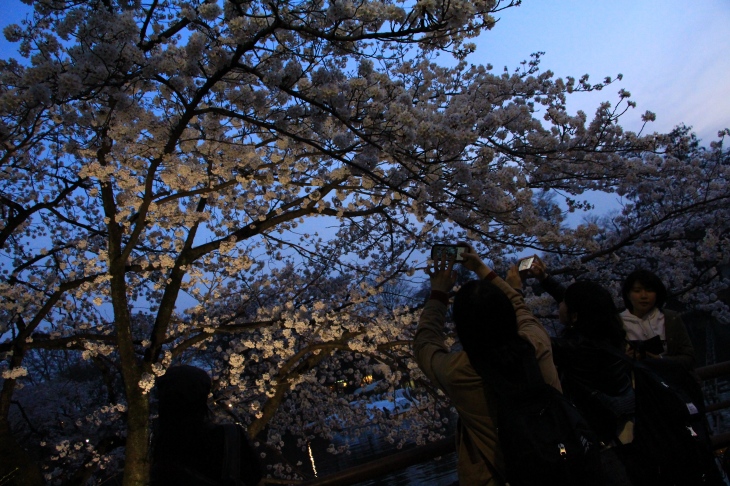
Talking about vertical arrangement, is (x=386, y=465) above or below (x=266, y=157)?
below

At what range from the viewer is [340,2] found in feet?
9.96

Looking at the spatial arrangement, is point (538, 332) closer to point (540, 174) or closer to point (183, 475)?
point (183, 475)

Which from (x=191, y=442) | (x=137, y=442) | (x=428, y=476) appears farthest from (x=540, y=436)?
(x=428, y=476)

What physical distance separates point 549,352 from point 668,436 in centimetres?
69

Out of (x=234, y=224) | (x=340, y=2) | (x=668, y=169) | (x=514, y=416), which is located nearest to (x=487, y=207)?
(x=340, y=2)

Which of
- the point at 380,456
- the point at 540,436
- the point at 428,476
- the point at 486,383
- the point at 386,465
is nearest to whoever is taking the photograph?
the point at 540,436

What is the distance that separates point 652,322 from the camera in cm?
239

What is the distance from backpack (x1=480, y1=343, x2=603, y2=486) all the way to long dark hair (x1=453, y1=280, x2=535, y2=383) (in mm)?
29

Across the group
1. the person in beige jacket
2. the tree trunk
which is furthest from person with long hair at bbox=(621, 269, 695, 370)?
the tree trunk

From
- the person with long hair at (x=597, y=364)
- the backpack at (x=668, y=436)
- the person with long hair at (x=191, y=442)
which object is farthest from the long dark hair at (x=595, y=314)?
the person with long hair at (x=191, y=442)

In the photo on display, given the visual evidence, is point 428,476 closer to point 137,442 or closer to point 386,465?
point 137,442

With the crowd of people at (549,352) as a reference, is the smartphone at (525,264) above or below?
above

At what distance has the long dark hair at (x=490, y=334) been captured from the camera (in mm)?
1459

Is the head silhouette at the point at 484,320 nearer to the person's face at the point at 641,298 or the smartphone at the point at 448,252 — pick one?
the smartphone at the point at 448,252
